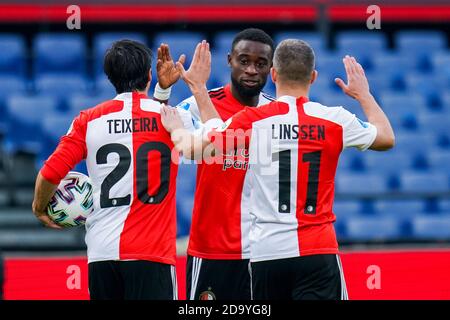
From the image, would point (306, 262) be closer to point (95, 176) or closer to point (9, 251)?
point (95, 176)

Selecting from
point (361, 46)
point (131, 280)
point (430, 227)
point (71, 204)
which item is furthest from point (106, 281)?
point (361, 46)

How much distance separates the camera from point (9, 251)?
10.6 m

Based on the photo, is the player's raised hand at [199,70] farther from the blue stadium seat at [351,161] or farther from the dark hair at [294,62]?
the blue stadium seat at [351,161]

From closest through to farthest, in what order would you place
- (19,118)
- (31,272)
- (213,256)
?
(213,256)
(31,272)
(19,118)

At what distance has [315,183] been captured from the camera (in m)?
5.73

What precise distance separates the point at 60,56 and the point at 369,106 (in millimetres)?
8771

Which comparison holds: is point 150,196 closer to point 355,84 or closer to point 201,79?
point 201,79

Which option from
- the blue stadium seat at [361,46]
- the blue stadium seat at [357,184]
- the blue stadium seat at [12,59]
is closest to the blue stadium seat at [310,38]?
the blue stadium seat at [361,46]

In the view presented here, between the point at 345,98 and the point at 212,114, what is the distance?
7.78 metres

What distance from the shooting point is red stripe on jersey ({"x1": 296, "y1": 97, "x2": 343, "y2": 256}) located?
5707 mm

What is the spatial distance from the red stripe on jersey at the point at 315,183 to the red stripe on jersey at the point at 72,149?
3.83 feet

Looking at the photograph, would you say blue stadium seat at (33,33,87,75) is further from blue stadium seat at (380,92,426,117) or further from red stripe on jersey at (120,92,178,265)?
red stripe on jersey at (120,92,178,265)

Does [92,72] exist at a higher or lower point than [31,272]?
higher
